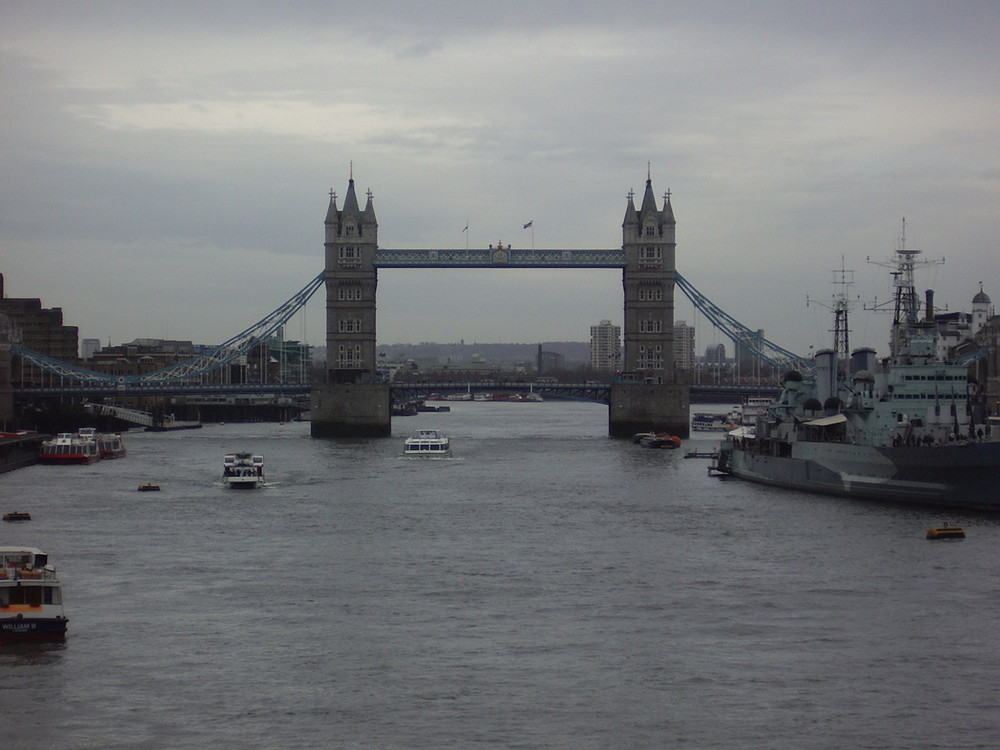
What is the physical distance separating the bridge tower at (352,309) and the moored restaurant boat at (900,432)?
39811 mm

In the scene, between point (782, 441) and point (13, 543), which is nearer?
point (13, 543)

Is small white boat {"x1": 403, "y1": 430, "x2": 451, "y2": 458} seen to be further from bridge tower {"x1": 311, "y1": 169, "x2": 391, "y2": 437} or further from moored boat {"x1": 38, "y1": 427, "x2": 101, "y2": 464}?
bridge tower {"x1": 311, "y1": 169, "x2": 391, "y2": 437}

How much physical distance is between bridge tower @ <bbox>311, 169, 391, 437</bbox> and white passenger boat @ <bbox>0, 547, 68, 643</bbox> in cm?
6701

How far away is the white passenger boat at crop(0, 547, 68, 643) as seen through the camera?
26.7 metres

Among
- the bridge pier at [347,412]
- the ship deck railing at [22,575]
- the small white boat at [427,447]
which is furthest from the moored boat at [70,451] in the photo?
the ship deck railing at [22,575]

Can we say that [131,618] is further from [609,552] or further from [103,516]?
[103,516]

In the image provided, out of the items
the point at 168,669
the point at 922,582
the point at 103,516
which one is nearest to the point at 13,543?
the point at 103,516

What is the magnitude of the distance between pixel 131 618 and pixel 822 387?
37.6 m

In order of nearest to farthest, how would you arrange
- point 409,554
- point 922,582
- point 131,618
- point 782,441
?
point 131,618, point 922,582, point 409,554, point 782,441

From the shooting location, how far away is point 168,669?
25094 millimetres

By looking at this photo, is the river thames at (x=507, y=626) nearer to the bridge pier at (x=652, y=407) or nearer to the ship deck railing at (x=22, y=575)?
the ship deck railing at (x=22, y=575)

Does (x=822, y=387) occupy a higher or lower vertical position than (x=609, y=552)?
higher

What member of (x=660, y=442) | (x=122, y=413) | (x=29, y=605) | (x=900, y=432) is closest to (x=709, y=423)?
(x=660, y=442)

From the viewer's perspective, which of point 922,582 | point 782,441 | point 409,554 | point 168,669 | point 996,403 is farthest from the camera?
point 996,403
